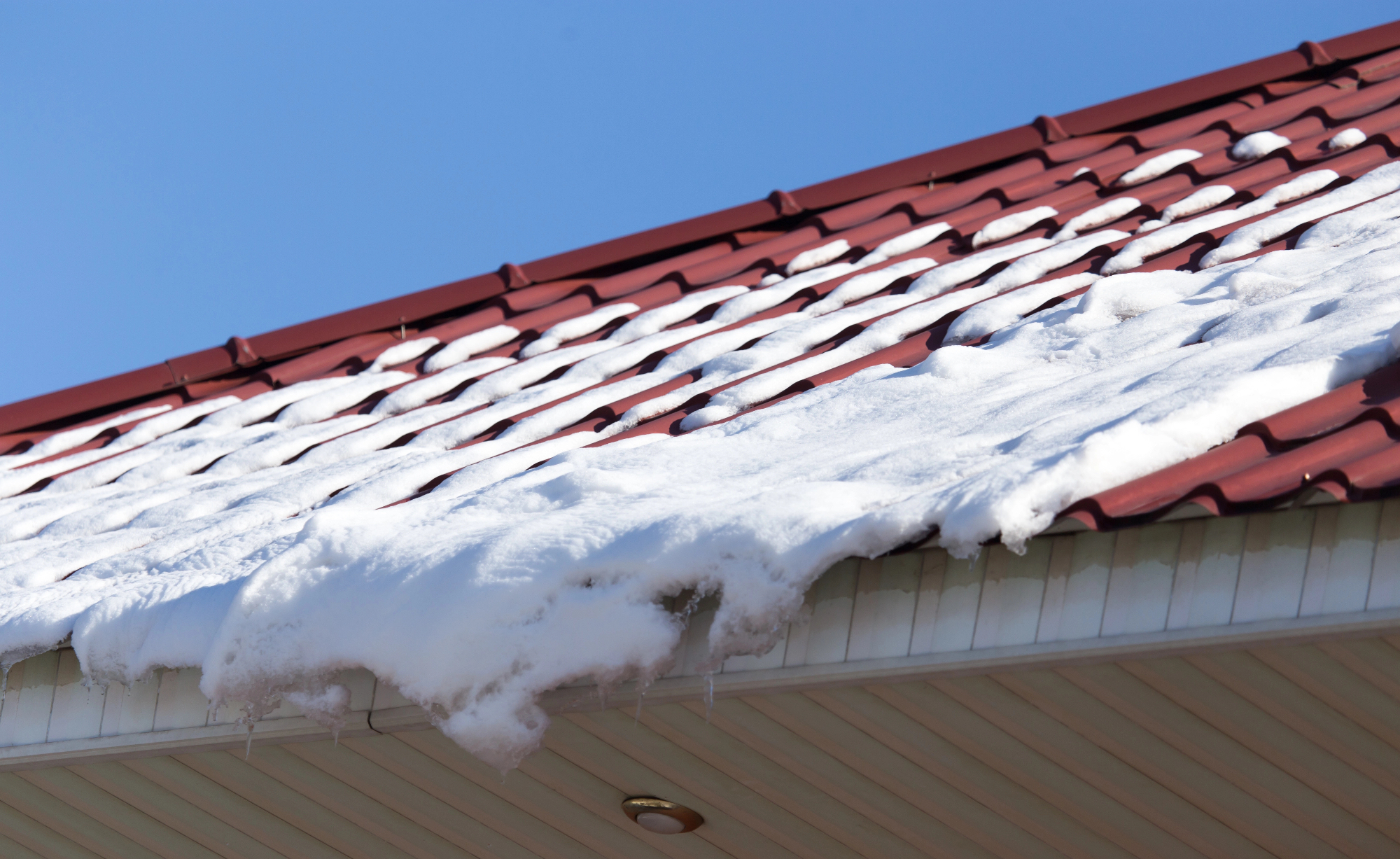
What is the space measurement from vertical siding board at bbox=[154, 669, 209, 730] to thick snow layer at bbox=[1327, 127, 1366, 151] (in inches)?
153

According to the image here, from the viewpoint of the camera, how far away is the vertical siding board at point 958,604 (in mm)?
2199

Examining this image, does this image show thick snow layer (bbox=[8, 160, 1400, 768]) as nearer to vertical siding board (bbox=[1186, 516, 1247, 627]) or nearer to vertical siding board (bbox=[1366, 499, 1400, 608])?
vertical siding board (bbox=[1186, 516, 1247, 627])

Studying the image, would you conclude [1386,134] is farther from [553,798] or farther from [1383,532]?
[553,798]

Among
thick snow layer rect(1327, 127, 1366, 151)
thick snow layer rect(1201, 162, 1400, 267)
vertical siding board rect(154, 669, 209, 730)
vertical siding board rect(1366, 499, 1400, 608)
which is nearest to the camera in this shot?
vertical siding board rect(1366, 499, 1400, 608)

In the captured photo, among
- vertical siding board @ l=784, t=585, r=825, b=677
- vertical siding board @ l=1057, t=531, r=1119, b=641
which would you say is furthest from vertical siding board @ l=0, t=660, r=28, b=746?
vertical siding board @ l=1057, t=531, r=1119, b=641

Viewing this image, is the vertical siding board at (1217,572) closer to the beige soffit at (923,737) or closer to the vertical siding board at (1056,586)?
the beige soffit at (923,737)

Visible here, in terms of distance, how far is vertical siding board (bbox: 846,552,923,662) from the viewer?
2244mm

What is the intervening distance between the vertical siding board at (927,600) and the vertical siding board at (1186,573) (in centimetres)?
35

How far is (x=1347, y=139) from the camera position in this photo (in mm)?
4672

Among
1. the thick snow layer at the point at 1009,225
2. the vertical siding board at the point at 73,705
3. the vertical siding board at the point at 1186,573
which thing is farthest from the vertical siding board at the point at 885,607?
the thick snow layer at the point at 1009,225

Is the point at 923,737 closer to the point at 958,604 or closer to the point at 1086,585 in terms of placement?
the point at 958,604

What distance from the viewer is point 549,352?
4.80 m

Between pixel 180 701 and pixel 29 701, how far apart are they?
1.66ft

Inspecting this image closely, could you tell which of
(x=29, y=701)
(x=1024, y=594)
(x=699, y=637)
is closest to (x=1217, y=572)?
(x=1024, y=594)
